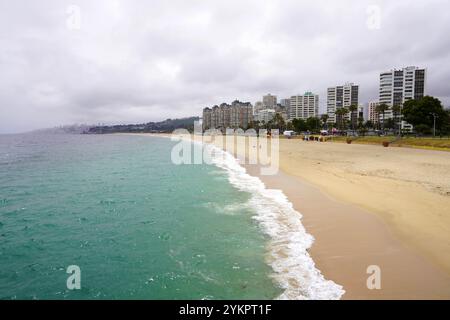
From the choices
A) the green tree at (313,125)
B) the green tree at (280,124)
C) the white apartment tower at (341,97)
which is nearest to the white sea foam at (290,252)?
the green tree at (313,125)

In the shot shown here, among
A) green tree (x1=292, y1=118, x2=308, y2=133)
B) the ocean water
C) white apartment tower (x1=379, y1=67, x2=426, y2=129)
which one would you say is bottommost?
the ocean water

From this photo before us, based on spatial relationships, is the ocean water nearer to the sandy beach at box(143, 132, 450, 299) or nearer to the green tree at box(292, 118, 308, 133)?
the sandy beach at box(143, 132, 450, 299)

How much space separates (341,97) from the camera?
170 m

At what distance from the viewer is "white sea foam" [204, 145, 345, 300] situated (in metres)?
5.93

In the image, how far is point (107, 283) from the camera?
6668 millimetres

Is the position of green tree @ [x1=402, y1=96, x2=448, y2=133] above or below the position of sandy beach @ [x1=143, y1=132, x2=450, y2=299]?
above

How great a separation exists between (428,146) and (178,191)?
3854 centimetres

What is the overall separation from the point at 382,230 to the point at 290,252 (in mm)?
3174

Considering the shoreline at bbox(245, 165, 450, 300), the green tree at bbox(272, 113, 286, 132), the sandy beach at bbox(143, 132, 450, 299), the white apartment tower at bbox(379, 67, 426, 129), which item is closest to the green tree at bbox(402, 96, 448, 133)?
the sandy beach at bbox(143, 132, 450, 299)

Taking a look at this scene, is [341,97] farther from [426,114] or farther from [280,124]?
[426,114]

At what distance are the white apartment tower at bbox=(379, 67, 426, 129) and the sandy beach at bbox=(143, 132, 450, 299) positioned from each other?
126 metres

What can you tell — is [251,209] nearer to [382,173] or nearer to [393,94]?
[382,173]

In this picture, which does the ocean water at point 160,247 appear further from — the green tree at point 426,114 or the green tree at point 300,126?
the green tree at point 300,126

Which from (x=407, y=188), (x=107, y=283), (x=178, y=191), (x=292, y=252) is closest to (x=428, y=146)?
(x=407, y=188)
